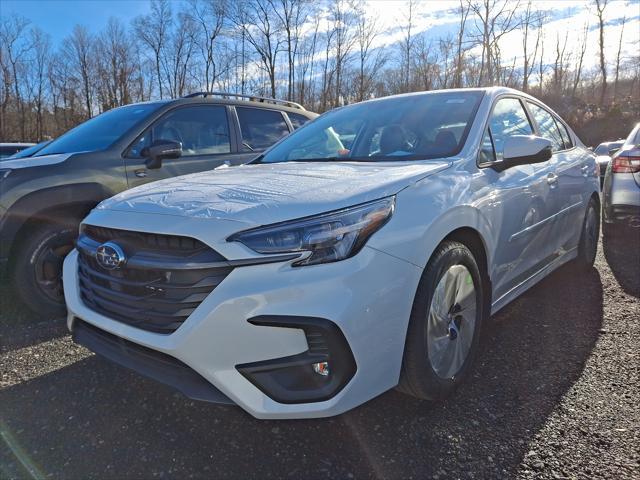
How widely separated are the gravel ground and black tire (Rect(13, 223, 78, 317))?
50 cm

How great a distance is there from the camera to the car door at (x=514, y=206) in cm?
253

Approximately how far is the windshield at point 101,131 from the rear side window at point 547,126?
330 cm

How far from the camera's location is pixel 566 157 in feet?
12.1

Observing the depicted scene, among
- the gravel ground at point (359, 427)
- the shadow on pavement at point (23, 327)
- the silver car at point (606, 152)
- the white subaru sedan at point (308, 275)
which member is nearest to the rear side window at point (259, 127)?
the white subaru sedan at point (308, 275)

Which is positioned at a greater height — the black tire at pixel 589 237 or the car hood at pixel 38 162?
the car hood at pixel 38 162

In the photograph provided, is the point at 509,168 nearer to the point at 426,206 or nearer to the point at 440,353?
the point at 426,206

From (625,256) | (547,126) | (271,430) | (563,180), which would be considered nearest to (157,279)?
(271,430)

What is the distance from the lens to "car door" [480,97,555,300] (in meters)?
2.53

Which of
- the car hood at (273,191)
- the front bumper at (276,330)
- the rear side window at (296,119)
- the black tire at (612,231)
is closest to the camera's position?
the front bumper at (276,330)

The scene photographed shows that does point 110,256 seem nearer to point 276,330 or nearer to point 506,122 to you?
A: point 276,330

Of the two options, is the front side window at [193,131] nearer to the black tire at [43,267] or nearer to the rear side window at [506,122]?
the black tire at [43,267]

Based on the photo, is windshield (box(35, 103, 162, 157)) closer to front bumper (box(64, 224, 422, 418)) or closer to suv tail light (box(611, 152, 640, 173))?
front bumper (box(64, 224, 422, 418))

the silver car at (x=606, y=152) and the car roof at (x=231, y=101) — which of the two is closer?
the car roof at (x=231, y=101)

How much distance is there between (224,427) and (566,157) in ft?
11.0
